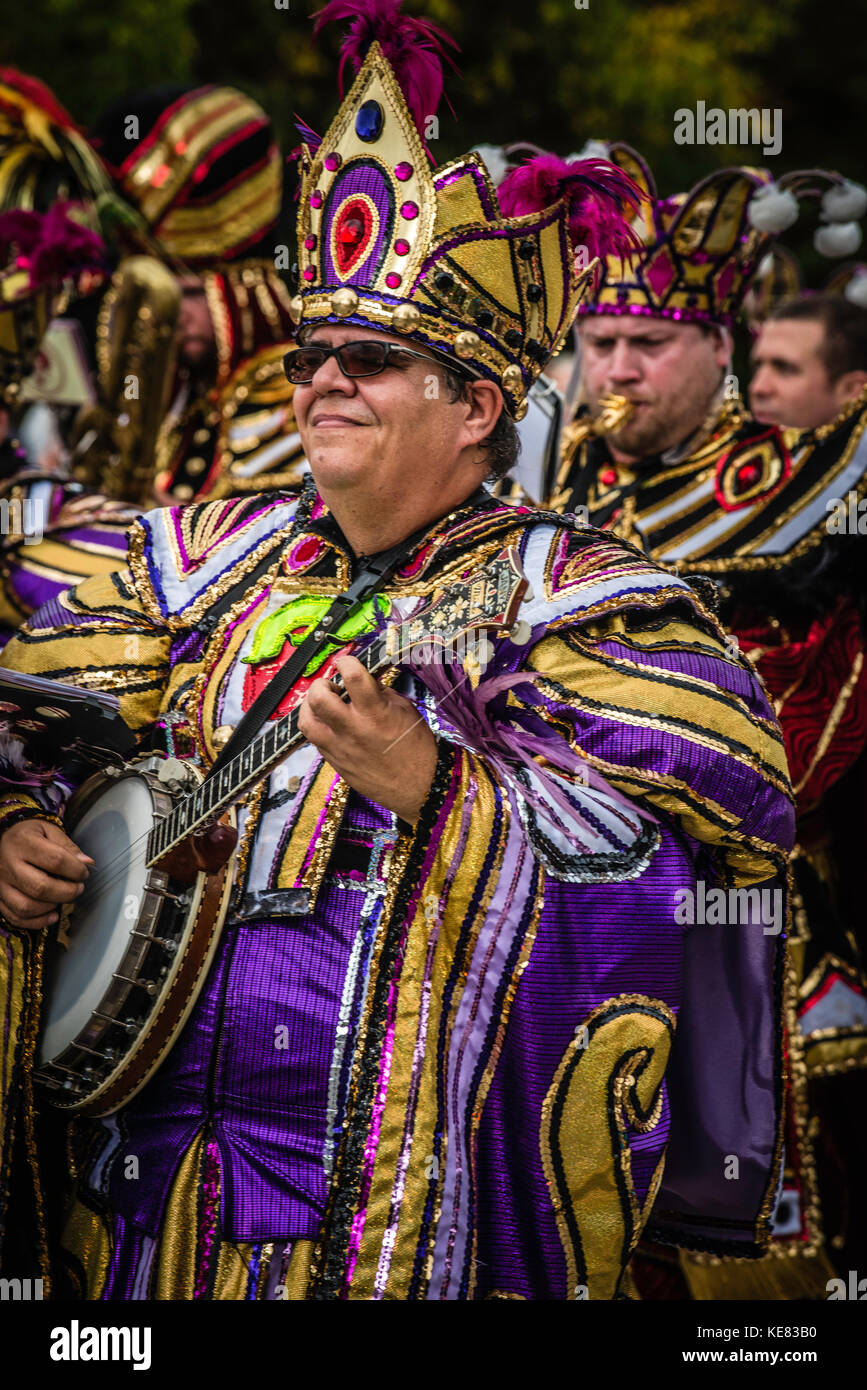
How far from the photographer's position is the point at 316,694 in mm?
2373

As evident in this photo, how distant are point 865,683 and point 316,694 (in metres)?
2.44

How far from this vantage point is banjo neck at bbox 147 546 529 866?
91.7 inches

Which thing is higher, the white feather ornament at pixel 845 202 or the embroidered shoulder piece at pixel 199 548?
the white feather ornament at pixel 845 202

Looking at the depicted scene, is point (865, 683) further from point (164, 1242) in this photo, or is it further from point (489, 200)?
point (164, 1242)

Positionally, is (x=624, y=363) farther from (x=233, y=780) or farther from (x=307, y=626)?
(x=233, y=780)

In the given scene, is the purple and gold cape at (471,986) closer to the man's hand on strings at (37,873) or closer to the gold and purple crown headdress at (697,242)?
the man's hand on strings at (37,873)

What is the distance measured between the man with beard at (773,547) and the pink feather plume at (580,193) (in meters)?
1.52

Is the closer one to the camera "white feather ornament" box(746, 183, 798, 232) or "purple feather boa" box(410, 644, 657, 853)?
"purple feather boa" box(410, 644, 657, 853)

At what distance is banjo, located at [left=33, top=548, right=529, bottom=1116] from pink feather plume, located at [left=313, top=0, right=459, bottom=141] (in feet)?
2.67

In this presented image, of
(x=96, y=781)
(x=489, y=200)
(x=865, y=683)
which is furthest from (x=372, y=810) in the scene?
(x=865, y=683)

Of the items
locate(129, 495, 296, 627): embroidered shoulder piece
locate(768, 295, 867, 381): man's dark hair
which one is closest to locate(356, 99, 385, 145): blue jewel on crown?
locate(129, 495, 296, 627): embroidered shoulder piece

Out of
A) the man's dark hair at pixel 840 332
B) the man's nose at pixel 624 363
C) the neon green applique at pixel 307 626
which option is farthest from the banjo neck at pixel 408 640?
the man's dark hair at pixel 840 332

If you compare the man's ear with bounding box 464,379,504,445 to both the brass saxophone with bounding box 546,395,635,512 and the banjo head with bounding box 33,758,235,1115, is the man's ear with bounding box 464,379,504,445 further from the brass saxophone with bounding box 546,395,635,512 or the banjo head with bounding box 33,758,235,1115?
the brass saxophone with bounding box 546,395,635,512

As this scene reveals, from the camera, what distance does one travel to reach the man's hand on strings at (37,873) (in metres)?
2.76
